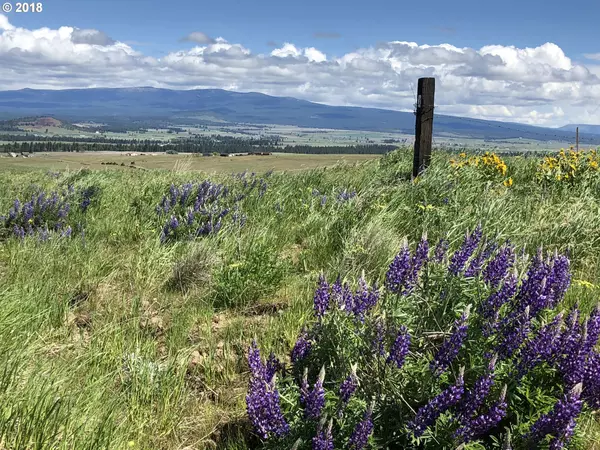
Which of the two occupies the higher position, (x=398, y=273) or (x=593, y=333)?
(x=398, y=273)

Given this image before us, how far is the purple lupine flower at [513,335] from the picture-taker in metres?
2.43

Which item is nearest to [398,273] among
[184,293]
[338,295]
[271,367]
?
[338,295]

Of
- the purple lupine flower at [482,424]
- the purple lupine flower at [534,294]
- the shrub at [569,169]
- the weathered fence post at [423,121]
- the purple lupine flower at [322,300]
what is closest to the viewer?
the purple lupine flower at [482,424]

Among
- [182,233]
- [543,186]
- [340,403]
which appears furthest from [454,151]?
[340,403]

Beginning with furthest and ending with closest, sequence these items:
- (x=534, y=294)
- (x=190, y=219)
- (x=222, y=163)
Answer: (x=222, y=163), (x=190, y=219), (x=534, y=294)

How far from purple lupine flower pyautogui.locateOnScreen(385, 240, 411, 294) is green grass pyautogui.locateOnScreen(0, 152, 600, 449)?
1.11 m

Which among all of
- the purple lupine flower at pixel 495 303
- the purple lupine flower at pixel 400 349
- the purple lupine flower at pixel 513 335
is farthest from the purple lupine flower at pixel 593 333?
the purple lupine flower at pixel 400 349

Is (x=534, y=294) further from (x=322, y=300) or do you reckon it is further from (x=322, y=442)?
A: (x=322, y=442)

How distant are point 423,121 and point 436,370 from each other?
634 centimetres

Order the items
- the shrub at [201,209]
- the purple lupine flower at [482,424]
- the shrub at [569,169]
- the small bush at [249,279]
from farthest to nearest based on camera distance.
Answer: the shrub at [569,169], the shrub at [201,209], the small bush at [249,279], the purple lupine flower at [482,424]

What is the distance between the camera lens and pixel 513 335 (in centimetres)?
246

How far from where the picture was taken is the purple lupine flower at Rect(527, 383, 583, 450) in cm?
201

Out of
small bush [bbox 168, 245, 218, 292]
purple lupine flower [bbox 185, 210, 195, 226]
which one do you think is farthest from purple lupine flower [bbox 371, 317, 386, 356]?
purple lupine flower [bbox 185, 210, 195, 226]

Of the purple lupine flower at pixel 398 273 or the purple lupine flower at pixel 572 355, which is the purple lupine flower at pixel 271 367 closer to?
the purple lupine flower at pixel 398 273
